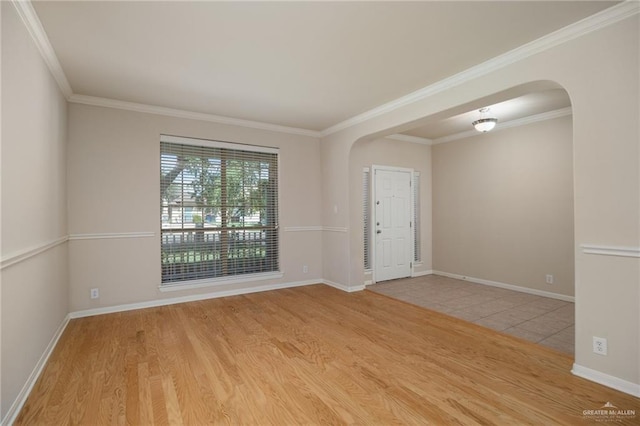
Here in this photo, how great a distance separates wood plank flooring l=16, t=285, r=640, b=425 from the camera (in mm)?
1938

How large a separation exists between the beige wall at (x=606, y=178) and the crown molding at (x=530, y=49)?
40 mm

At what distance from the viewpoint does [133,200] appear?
4043 millimetres

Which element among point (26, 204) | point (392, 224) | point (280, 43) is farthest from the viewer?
point (392, 224)

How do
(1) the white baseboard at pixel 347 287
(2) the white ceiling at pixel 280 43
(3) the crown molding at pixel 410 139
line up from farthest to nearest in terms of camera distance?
(3) the crown molding at pixel 410 139
(1) the white baseboard at pixel 347 287
(2) the white ceiling at pixel 280 43

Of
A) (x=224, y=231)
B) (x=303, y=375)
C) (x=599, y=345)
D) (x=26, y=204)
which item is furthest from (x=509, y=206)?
(x=26, y=204)

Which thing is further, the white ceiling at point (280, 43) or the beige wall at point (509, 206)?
the beige wall at point (509, 206)

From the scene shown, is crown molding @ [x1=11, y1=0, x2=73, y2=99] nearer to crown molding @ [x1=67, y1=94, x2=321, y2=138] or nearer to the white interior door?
crown molding @ [x1=67, y1=94, x2=321, y2=138]

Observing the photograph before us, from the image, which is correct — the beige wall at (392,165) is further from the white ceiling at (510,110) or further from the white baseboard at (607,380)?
the white baseboard at (607,380)

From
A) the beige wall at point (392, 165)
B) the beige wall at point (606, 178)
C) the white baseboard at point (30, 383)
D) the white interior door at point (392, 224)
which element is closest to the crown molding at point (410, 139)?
the beige wall at point (392, 165)

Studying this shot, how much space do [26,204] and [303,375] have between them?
7.87 ft

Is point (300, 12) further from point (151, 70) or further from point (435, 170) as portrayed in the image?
point (435, 170)

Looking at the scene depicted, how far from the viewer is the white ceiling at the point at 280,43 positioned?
7.14 feet

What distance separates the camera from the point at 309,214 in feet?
17.8

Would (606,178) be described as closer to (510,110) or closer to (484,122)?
(484,122)
